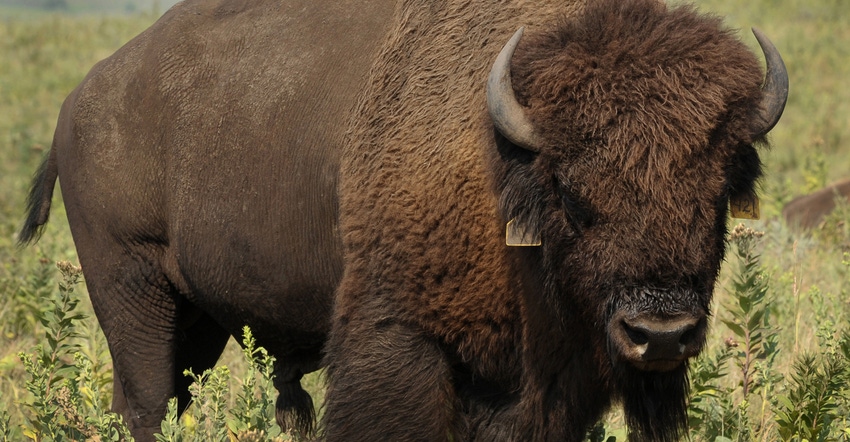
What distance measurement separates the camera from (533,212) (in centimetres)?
359

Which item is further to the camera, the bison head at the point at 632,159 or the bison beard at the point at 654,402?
the bison beard at the point at 654,402

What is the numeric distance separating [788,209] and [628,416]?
6784mm

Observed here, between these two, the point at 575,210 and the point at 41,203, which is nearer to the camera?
the point at 575,210

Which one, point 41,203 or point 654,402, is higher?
point 41,203

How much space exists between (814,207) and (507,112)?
286 inches

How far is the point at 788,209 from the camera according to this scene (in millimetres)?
10141

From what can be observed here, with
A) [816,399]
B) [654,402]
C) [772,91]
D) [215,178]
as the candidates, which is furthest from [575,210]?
[215,178]

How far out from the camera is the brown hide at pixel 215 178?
459cm

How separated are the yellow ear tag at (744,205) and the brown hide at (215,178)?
164 cm

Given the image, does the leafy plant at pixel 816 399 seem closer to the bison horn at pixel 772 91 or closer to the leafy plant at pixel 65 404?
the bison horn at pixel 772 91

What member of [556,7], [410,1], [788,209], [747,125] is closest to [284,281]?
[410,1]

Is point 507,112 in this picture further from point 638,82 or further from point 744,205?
point 744,205

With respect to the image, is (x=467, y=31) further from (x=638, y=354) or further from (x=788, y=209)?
(x=788, y=209)

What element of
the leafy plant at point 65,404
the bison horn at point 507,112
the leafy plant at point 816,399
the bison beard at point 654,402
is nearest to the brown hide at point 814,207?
the leafy plant at point 816,399
